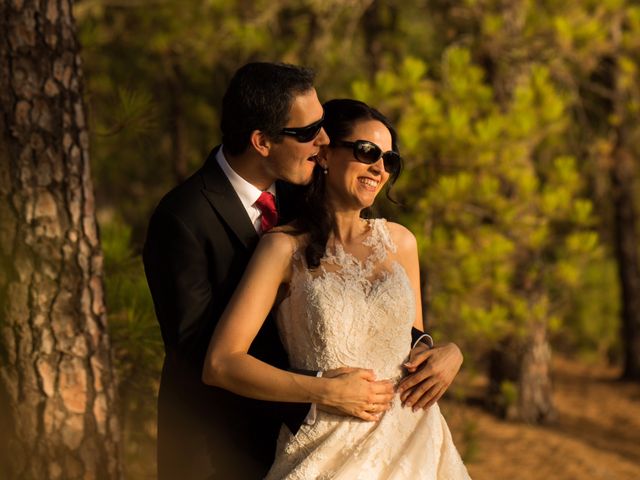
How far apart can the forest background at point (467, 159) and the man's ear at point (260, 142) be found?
4.00ft

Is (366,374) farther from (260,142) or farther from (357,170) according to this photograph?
(260,142)

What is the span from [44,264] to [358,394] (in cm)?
151

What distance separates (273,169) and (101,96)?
692 cm

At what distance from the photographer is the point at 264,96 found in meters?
2.70

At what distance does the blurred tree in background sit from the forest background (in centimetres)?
2

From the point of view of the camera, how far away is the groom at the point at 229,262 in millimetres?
2584

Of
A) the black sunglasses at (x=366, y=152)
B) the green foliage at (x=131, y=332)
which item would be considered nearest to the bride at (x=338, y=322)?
the black sunglasses at (x=366, y=152)

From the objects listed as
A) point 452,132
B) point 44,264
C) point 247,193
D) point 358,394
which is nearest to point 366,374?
point 358,394

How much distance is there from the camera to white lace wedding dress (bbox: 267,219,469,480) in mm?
→ 2527

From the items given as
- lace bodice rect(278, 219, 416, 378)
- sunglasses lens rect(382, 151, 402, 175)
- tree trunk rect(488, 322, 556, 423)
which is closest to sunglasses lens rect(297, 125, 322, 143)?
sunglasses lens rect(382, 151, 402, 175)

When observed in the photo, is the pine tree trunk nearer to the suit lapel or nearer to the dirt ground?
the dirt ground

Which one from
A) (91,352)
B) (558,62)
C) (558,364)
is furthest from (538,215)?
(558,364)

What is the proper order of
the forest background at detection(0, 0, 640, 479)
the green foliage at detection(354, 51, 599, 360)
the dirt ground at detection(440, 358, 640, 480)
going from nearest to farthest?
the forest background at detection(0, 0, 640, 479), the green foliage at detection(354, 51, 599, 360), the dirt ground at detection(440, 358, 640, 480)

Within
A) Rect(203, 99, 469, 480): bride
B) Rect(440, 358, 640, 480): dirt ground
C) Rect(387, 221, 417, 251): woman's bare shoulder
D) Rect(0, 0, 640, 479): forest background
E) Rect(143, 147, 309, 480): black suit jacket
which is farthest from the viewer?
Rect(440, 358, 640, 480): dirt ground
